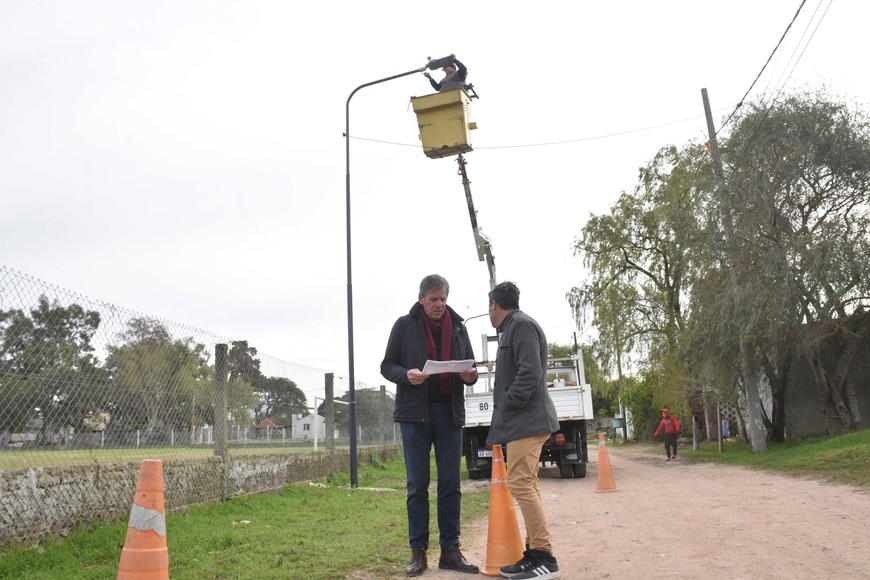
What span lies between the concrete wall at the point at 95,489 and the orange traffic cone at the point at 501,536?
3.43 m

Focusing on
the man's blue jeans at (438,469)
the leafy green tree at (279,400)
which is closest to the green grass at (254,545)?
the man's blue jeans at (438,469)

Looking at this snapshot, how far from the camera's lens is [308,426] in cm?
1252

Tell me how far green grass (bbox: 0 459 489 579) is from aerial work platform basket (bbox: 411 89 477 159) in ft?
13.0

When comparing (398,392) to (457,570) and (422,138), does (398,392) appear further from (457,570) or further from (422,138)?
(422,138)

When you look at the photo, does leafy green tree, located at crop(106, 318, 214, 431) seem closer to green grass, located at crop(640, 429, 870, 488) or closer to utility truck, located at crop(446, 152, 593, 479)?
utility truck, located at crop(446, 152, 593, 479)

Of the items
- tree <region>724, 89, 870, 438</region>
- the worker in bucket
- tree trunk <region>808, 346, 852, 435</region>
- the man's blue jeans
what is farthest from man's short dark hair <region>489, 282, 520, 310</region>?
tree trunk <region>808, 346, 852, 435</region>

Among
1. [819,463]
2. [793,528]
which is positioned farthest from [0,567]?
[819,463]

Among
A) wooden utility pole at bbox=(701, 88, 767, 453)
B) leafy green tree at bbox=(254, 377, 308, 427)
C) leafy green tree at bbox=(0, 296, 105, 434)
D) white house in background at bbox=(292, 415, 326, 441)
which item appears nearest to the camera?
leafy green tree at bbox=(0, 296, 105, 434)

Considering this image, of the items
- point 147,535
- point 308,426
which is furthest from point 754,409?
point 147,535

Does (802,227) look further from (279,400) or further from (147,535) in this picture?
(147,535)

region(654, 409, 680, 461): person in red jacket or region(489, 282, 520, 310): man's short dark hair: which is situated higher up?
region(489, 282, 520, 310): man's short dark hair

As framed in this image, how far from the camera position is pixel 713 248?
54.7 ft

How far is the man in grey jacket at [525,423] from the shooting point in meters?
4.38

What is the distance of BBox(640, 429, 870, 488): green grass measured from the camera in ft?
37.3
